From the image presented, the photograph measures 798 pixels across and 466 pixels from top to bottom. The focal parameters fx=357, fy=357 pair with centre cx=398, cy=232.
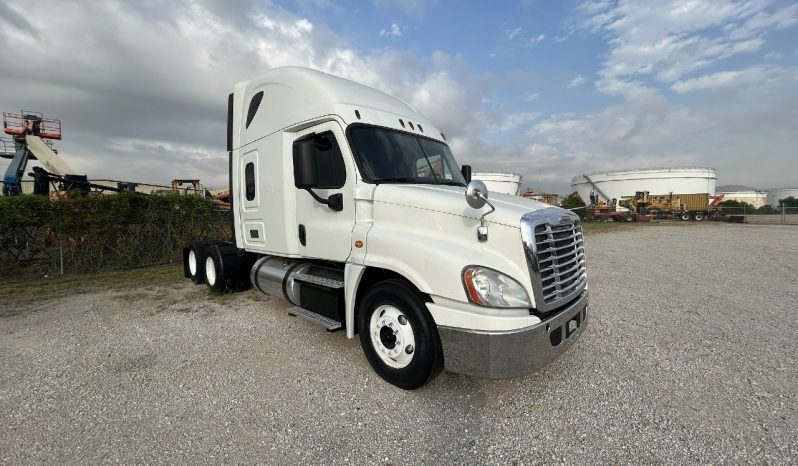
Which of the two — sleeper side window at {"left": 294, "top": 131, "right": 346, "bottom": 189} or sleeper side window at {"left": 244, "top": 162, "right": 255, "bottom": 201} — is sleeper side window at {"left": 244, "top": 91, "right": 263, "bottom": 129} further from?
sleeper side window at {"left": 294, "top": 131, "right": 346, "bottom": 189}

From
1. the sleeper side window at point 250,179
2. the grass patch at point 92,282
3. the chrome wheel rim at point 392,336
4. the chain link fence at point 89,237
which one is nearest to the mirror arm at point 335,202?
the chrome wheel rim at point 392,336

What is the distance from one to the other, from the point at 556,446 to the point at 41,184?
75.1 feet

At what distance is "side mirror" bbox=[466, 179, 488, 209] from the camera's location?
9.39 ft

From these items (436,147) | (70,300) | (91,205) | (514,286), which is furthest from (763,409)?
(91,205)

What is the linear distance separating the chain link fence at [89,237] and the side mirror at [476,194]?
1053 centimetres

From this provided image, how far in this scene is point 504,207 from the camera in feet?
10.2

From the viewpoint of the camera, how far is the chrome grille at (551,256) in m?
2.82

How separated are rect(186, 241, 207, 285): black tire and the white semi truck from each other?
2471mm

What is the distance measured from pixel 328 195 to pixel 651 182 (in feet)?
292

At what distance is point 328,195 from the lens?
3.94 metres

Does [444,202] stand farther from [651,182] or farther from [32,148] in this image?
[651,182]

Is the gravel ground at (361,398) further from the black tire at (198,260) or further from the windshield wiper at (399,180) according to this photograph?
the windshield wiper at (399,180)

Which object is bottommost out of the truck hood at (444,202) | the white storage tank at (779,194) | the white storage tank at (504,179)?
the truck hood at (444,202)


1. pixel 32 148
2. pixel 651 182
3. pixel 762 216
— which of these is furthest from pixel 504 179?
pixel 32 148
